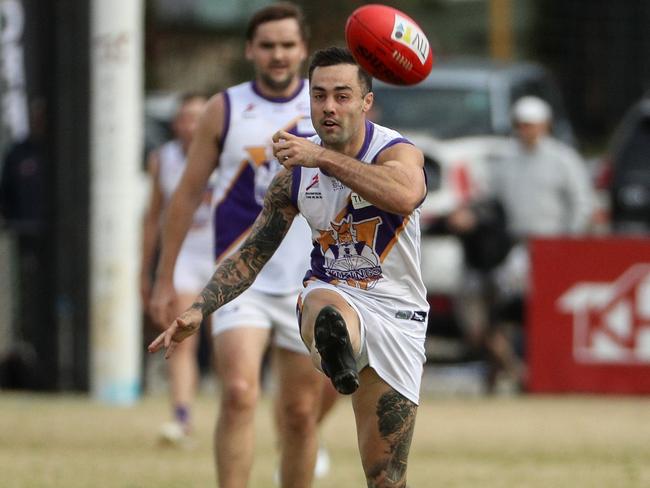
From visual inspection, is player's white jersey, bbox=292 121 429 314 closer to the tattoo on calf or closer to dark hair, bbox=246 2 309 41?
the tattoo on calf

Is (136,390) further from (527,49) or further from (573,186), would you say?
(527,49)

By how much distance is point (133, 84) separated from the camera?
14.0 meters

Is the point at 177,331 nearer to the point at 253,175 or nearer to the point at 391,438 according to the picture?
the point at 391,438

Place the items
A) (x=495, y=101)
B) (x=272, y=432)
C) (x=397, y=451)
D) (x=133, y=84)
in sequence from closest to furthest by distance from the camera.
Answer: (x=397, y=451)
(x=272, y=432)
(x=133, y=84)
(x=495, y=101)

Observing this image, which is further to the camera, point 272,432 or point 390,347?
point 272,432

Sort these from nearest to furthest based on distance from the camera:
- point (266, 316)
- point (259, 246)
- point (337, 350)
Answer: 1. point (337, 350)
2. point (259, 246)
3. point (266, 316)

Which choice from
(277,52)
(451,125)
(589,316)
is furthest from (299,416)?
(451,125)

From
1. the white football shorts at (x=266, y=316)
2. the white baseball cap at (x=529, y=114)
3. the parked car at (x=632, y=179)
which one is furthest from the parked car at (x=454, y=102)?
the white football shorts at (x=266, y=316)

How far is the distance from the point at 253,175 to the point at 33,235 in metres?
6.93

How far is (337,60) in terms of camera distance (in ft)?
21.7

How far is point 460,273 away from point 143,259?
4491 mm

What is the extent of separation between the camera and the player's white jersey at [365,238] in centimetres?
662

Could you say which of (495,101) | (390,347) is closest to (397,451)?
(390,347)

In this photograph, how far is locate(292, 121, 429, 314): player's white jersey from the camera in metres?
6.62
